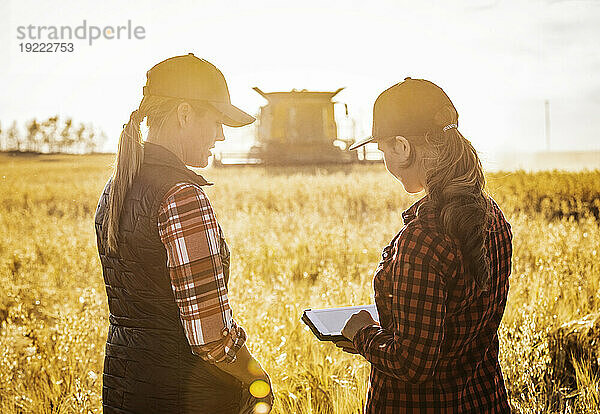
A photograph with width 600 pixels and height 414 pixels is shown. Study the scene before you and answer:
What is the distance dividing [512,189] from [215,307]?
12.7 metres

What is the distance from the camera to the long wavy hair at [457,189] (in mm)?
1492

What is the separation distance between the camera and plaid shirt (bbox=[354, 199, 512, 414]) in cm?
145

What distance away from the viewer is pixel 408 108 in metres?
1.61

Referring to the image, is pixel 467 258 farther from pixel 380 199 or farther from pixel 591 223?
pixel 380 199

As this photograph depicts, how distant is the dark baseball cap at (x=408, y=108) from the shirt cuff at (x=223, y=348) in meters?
0.70

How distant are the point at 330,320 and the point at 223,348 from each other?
50cm

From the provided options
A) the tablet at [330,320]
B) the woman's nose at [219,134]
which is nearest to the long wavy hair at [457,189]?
the tablet at [330,320]

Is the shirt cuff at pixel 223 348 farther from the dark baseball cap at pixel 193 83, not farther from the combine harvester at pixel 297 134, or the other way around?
the combine harvester at pixel 297 134

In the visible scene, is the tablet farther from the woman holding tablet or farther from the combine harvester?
the combine harvester

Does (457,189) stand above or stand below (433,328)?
above

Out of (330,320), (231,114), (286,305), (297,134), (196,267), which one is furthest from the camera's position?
(297,134)

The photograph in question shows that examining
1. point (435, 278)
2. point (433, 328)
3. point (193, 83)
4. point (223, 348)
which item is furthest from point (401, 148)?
point (223, 348)

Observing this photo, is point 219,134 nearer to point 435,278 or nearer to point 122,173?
point 122,173

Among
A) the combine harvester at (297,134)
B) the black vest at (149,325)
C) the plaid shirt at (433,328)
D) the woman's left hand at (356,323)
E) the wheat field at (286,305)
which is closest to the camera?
the plaid shirt at (433,328)
